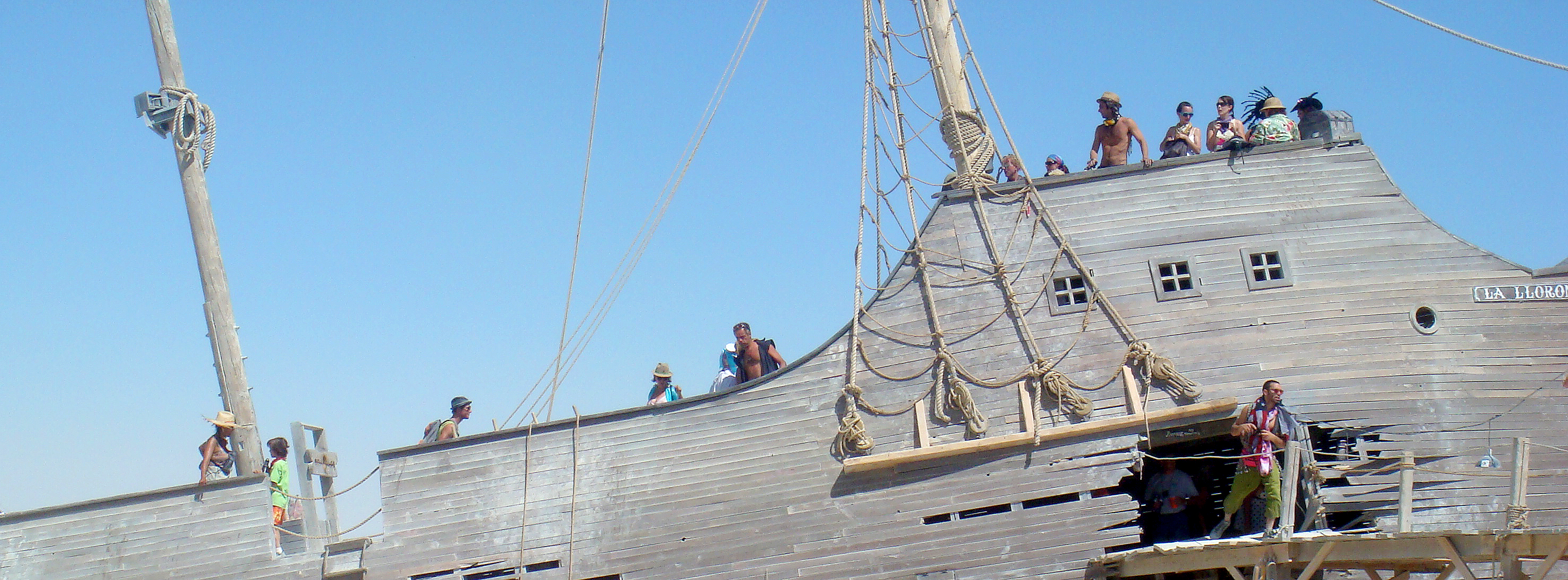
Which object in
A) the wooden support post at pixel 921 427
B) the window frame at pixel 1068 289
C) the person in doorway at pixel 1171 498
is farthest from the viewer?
the person in doorway at pixel 1171 498

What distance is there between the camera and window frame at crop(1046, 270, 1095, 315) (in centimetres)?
1075

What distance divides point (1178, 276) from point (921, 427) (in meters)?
2.65

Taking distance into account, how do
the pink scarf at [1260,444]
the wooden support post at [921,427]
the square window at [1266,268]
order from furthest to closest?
the square window at [1266,268], the wooden support post at [921,427], the pink scarf at [1260,444]

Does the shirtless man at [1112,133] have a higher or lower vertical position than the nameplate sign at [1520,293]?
higher

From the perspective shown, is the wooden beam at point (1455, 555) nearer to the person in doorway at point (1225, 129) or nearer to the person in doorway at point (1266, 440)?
the person in doorway at point (1266, 440)

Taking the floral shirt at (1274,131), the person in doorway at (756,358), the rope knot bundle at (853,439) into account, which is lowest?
the rope knot bundle at (853,439)

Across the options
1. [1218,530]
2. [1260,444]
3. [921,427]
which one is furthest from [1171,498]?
[921,427]

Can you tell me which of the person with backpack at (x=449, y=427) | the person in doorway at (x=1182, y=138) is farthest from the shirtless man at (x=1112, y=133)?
the person with backpack at (x=449, y=427)

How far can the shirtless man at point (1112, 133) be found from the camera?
38.0 ft

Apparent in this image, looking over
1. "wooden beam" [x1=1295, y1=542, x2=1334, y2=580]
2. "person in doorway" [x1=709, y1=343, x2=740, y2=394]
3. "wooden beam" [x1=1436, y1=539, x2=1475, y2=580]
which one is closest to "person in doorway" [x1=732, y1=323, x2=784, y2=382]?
"person in doorway" [x1=709, y1=343, x2=740, y2=394]

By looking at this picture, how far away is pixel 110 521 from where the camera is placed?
1108 centimetres

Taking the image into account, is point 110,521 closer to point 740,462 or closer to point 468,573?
point 468,573

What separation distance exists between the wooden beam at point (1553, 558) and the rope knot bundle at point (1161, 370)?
9.74 ft

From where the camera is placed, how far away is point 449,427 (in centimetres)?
1147
